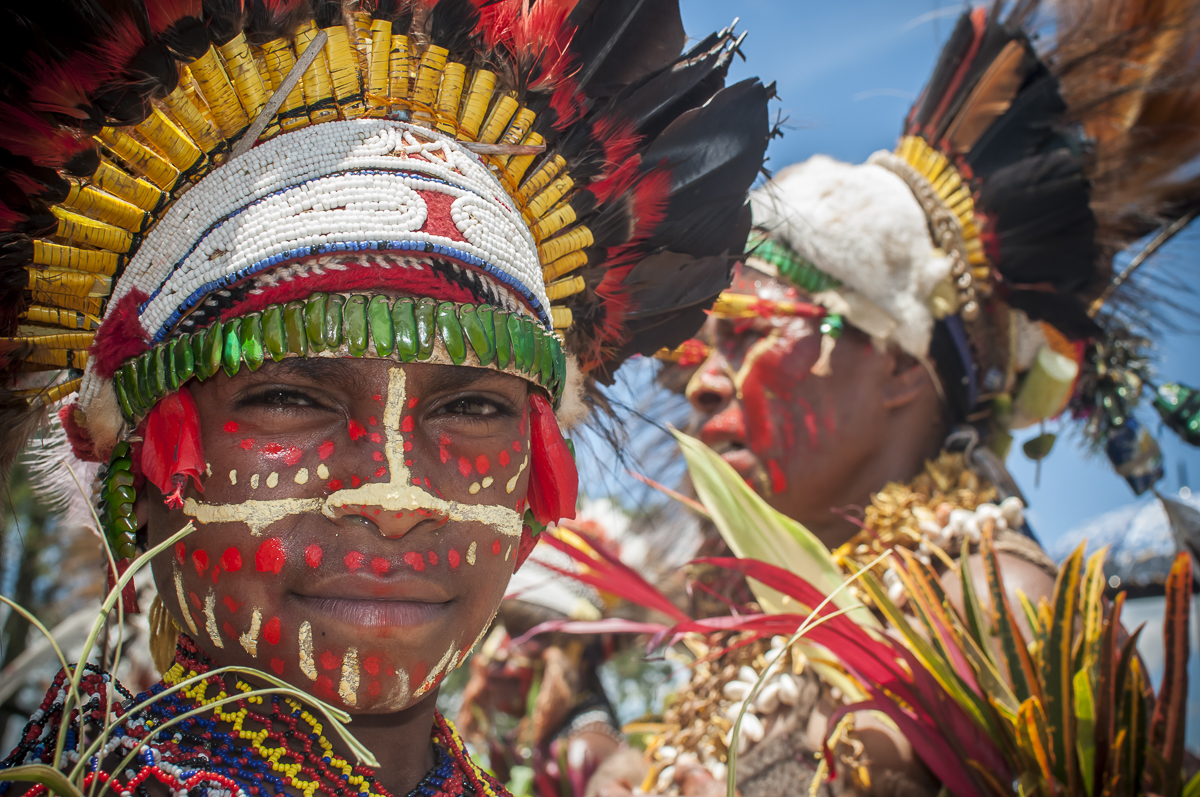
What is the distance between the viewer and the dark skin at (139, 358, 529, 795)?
1542mm

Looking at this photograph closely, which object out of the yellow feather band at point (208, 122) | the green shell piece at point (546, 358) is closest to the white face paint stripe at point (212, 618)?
the yellow feather band at point (208, 122)

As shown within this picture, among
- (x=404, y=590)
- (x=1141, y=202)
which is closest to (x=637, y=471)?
(x=404, y=590)

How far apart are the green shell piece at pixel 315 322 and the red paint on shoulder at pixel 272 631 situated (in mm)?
433

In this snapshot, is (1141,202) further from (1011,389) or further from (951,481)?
(951,481)

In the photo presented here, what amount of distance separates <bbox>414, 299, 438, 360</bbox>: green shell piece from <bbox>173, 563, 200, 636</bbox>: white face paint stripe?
0.54 m

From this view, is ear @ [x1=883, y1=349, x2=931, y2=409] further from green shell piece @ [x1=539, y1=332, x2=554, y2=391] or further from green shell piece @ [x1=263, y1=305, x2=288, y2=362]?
green shell piece @ [x1=263, y1=305, x2=288, y2=362]

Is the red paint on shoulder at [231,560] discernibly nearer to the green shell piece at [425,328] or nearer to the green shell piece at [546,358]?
the green shell piece at [425,328]

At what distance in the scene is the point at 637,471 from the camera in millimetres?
2605

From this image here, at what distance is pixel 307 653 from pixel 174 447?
1.31 ft

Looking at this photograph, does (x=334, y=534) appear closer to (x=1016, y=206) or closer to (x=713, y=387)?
(x=713, y=387)

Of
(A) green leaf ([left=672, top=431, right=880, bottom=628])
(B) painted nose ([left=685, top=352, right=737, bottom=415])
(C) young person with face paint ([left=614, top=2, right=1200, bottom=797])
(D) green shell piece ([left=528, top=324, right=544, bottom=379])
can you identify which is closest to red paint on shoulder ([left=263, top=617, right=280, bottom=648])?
(D) green shell piece ([left=528, top=324, right=544, bottom=379])

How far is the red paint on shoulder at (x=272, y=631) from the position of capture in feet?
5.06

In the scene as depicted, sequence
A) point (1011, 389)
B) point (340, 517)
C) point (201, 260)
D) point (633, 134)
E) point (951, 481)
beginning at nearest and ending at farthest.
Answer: point (340, 517)
point (201, 260)
point (633, 134)
point (951, 481)
point (1011, 389)

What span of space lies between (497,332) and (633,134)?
639 millimetres
